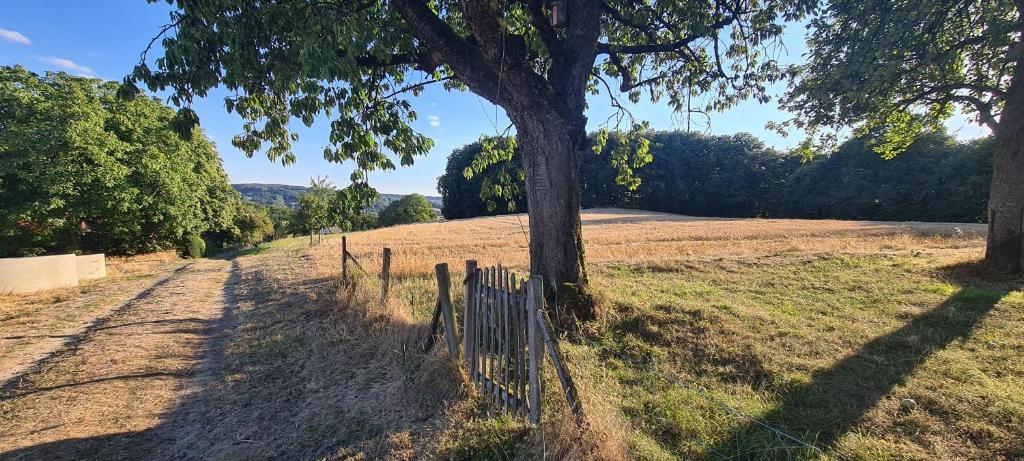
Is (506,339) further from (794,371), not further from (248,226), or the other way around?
(248,226)

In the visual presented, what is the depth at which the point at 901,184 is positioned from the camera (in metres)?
41.8

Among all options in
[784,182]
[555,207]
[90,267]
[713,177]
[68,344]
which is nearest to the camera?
[555,207]

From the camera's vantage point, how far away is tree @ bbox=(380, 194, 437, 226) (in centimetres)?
7588

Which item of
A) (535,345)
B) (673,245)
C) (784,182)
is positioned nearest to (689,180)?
(784,182)

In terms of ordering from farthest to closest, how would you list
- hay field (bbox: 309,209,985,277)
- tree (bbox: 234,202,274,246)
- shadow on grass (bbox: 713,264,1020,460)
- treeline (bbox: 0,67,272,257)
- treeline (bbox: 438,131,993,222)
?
tree (bbox: 234,202,274,246) < treeline (bbox: 438,131,993,222) < treeline (bbox: 0,67,272,257) < hay field (bbox: 309,209,985,277) < shadow on grass (bbox: 713,264,1020,460)

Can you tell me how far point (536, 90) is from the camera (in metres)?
5.69

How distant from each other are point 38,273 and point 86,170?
998 centimetres

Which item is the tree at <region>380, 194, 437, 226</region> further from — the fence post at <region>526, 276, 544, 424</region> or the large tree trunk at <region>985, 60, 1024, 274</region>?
the fence post at <region>526, 276, 544, 424</region>

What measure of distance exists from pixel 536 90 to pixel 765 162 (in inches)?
2446

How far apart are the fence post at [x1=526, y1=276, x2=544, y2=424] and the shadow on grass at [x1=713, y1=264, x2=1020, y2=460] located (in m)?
1.52

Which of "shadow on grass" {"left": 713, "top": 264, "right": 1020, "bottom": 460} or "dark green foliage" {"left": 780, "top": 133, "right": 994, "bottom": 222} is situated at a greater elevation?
"dark green foliage" {"left": 780, "top": 133, "right": 994, "bottom": 222}

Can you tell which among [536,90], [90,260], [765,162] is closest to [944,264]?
[536,90]

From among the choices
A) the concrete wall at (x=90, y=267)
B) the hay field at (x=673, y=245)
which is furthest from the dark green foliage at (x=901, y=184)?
the concrete wall at (x=90, y=267)

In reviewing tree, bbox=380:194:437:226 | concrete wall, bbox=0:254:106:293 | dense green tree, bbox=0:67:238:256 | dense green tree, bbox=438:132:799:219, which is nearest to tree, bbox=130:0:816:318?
concrete wall, bbox=0:254:106:293
